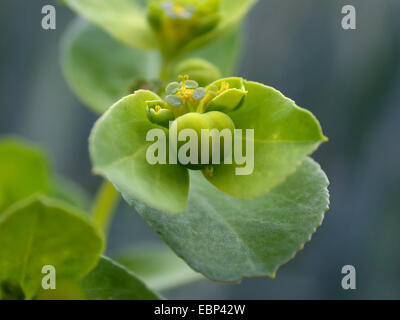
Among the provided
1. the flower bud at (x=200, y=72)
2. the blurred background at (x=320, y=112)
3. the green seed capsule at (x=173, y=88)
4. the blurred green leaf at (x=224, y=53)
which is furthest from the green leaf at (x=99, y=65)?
the blurred background at (x=320, y=112)

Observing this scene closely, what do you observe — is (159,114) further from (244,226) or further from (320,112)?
(320,112)

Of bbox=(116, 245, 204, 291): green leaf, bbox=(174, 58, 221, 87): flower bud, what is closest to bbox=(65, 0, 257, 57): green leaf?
bbox=(174, 58, 221, 87): flower bud

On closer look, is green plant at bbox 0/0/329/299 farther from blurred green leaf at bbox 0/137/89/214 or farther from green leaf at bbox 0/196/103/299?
blurred green leaf at bbox 0/137/89/214

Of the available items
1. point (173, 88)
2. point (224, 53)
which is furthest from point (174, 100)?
point (224, 53)

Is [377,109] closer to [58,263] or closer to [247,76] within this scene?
[247,76]

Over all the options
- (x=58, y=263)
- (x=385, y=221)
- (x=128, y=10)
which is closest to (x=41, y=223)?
(x=58, y=263)
